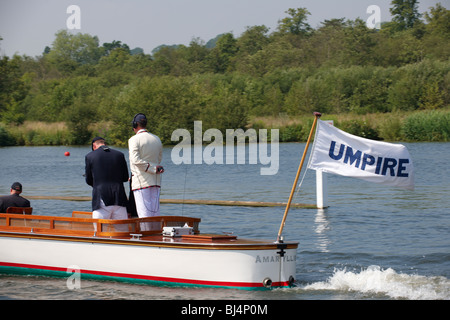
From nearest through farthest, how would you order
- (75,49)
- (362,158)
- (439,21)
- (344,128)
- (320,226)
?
(362,158)
(320,226)
(344,128)
(439,21)
(75,49)

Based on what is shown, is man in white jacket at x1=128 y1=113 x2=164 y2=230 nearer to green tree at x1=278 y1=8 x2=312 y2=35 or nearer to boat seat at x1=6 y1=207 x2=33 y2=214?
boat seat at x1=6 y1=207 x2=33 y2=214

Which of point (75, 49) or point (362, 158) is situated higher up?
point (75, 49)

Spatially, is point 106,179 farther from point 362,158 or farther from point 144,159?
point 362,158

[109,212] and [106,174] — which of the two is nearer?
[106,174]

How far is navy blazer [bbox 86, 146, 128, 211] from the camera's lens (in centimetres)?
1044

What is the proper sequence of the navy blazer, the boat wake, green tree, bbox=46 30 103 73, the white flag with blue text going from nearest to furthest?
the white flag with blue text < the boat wake < the navy blazer < green tree, bbox=46 30 103 73

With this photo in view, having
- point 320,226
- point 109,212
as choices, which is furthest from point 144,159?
point 320,226

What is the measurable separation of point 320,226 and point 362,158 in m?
6.36

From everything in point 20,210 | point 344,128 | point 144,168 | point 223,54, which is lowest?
point 20,210

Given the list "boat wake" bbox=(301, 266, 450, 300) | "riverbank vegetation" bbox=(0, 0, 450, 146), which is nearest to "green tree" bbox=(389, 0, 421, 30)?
"riverbank vegetation" bbox=(0, 0, 450, 146)

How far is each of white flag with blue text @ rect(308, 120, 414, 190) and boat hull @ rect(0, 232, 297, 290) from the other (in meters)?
1.31

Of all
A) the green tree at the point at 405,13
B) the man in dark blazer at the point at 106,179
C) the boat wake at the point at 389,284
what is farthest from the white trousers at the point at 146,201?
the green tree at the point at 405,13

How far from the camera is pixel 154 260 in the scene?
9.94m
